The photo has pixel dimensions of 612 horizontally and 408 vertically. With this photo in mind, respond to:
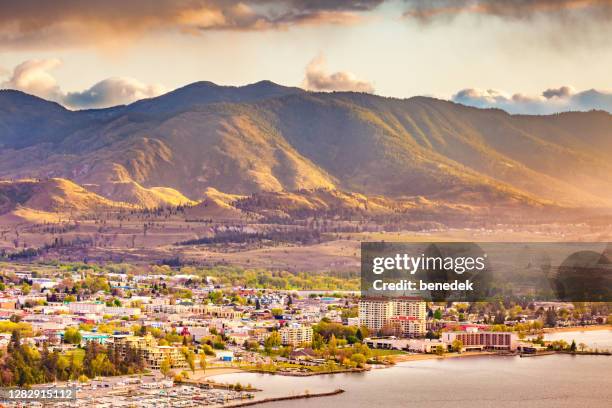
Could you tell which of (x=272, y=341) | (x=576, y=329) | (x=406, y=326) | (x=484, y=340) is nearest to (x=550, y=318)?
(x=576, y=329)

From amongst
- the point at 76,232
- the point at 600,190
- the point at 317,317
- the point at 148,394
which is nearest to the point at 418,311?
the point at 317,317

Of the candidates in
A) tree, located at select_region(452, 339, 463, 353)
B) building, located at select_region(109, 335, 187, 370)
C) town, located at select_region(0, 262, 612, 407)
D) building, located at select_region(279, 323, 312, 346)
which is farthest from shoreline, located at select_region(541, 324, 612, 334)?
building, located at select_region(109, 335, 187, 370)

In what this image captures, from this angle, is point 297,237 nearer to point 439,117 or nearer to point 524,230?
point 524,230

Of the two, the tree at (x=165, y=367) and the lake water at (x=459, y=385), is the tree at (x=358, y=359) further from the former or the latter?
the tree at (x=165, y=367)

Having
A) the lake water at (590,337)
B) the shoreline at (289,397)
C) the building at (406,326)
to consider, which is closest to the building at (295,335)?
the building at (406,326)

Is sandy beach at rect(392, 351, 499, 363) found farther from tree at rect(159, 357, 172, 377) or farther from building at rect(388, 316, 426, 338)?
tree at rect(159, 357, 172, 377)
